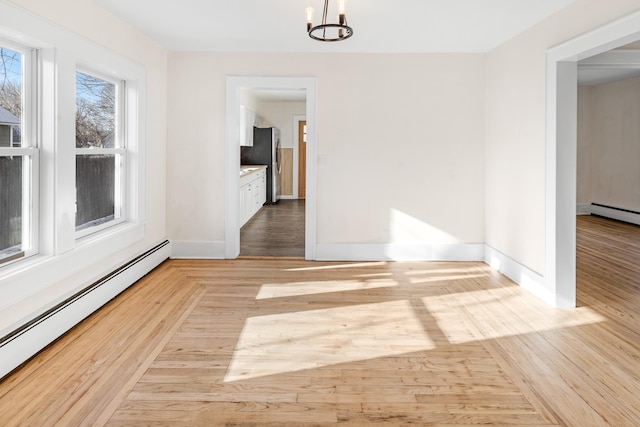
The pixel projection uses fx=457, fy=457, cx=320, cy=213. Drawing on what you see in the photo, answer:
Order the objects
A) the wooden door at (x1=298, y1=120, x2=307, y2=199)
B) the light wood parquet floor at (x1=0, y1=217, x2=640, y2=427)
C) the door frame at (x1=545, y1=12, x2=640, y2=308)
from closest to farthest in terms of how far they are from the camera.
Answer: the light wood parquet floor at (x1=0, y1=217, x2=640, y2=427), the door frame at (x1=545, y1=12, x2=640, y2=308), the wooden door at (x1=298, y1=120, x2=307, y2=199)

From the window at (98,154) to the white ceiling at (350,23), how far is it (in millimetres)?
663

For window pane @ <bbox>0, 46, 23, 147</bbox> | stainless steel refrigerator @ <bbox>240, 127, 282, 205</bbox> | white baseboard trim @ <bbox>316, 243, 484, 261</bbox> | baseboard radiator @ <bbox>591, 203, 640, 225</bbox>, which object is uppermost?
stainless steel refrigerator @ <bbox>240, 127, 282, 205</bbox>

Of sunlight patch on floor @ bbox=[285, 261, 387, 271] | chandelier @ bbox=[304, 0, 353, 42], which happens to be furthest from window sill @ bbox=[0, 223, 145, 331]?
chandelier @ bbox=[304, 0, 353, 42]

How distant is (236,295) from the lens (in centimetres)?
388

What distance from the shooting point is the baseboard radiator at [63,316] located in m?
2.45

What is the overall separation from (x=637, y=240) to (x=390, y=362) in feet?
18.2

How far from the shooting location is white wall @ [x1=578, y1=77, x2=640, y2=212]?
810 centimetres

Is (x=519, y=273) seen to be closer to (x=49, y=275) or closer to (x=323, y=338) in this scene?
(x=323, y=338)

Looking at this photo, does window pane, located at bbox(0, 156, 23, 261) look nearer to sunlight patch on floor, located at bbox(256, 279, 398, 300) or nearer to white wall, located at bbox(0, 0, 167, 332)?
white wall, located at bbox(0, 0, 167, 332)

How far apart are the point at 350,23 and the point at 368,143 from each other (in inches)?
58.2

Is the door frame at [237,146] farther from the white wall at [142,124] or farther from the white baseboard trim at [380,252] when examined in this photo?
the white wall at [142,124]

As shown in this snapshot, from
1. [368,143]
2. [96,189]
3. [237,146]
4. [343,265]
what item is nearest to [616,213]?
[368,143]

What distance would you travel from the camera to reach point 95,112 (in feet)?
12.4

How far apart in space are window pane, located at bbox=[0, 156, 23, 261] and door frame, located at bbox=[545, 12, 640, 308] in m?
3.75
